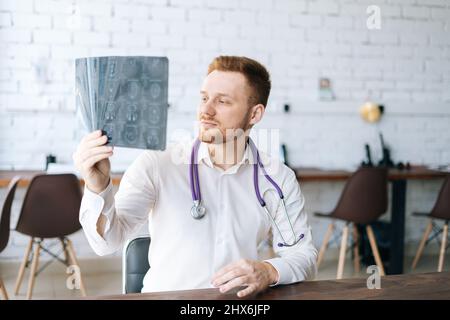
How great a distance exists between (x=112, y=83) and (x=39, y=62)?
259 centimetres

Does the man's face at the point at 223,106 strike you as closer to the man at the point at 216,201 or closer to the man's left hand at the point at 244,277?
the man at the point at 216,201

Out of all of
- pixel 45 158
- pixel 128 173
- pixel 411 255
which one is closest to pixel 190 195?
pixel 128 173

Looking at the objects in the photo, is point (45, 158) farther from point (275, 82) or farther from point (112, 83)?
point (112, 83)

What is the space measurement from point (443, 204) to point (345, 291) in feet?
8.30

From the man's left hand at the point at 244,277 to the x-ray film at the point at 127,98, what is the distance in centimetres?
24

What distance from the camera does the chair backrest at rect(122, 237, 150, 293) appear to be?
1248 mm

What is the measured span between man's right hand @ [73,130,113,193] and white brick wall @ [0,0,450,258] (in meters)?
2.44

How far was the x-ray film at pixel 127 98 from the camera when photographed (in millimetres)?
880

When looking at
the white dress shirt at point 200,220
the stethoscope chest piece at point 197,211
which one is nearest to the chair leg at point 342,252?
the white dress shirt at point 200,220

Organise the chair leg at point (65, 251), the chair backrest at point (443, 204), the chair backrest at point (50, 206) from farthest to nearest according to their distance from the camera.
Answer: the chair backrest at point (443, 204), the chair leg at point (65, 251), the chair backrest at point (50, 206)

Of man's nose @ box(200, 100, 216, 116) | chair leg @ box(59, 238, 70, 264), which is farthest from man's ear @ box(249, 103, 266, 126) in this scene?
chair leg @ box(59, 238, 70, 264)


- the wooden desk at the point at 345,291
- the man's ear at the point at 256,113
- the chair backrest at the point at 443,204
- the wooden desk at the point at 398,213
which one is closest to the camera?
the wooden desk at the point at 345,291

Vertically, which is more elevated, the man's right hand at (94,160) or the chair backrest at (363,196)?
the man's right hand at (94,160)
